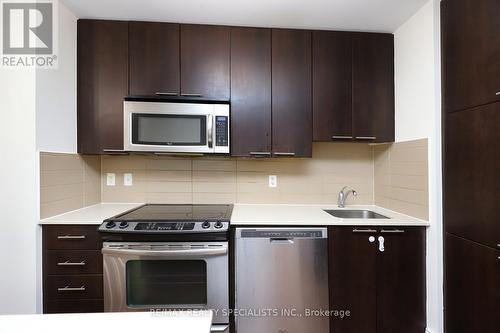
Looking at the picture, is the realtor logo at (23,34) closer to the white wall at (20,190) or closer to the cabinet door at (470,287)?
the white wall at (20,190)

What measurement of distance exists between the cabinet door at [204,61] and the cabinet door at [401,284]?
164cm

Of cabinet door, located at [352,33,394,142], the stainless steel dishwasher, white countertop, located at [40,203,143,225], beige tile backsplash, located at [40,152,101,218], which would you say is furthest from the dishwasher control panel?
beige tile backsplash, located at [40,152,101,218]

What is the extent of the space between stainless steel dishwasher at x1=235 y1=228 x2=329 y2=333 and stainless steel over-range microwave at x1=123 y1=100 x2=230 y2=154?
2.38 feet

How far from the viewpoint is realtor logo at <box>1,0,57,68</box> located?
1643 mm

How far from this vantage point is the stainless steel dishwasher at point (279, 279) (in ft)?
5.64

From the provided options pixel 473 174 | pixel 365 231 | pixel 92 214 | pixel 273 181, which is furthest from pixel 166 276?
pixel 473 174

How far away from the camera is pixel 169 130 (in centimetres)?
194

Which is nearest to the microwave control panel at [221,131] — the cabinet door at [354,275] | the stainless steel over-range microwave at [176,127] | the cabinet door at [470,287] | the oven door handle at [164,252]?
the stainless steel over-range microwave at [176,127]

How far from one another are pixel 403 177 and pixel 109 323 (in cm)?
208

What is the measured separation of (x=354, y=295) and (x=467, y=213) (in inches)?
34.1

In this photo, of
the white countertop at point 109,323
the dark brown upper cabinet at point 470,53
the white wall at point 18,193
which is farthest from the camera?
the white wall at point 18,193

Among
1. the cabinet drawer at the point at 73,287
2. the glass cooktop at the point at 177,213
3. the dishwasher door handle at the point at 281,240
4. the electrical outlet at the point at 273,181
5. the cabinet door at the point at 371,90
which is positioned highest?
the cabinet door at the point at 371,90

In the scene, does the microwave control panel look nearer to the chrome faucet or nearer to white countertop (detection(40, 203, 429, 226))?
white countertop (detection(40, 203, 429, 226))

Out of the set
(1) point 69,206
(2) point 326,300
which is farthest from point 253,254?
(1) point 69,206
